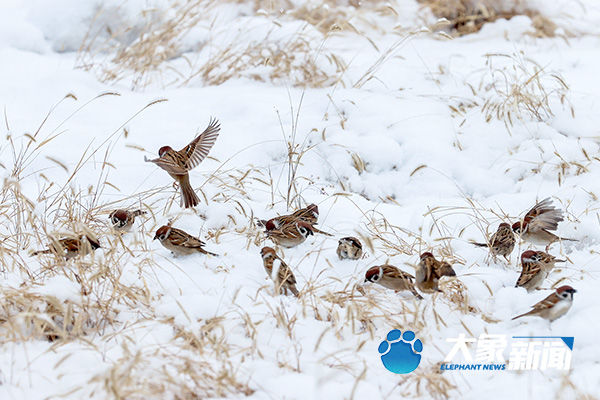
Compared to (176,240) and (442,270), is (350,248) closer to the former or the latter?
(442,270)

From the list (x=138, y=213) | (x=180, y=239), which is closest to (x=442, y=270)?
(x=180, y=239)

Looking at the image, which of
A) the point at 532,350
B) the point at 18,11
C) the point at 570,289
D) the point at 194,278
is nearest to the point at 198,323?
the point at 194,278

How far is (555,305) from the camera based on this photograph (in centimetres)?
323

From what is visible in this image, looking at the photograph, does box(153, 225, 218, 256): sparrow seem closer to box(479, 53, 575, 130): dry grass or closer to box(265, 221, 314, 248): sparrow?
box(265, 221, 314, 248): sparrow

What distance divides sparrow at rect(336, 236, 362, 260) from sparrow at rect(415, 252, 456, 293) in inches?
21.6

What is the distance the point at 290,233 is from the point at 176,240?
68 cm

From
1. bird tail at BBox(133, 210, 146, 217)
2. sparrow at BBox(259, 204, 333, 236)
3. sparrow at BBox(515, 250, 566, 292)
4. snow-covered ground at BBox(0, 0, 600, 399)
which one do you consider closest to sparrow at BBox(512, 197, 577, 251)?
snow-covered ground at BBox(0, 0, 600, 399)

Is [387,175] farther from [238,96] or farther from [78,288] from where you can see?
[78,288]

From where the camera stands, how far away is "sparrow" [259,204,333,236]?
4.06 metres

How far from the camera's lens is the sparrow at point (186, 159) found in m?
4.13

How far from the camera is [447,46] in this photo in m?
7.67

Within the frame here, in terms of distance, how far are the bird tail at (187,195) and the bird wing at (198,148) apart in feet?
0.39

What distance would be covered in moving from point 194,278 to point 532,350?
1.76 metres

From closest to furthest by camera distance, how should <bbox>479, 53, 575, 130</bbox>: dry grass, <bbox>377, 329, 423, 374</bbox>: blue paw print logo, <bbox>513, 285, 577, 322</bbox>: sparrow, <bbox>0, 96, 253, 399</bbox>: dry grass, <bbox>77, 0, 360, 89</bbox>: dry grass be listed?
1. <bbox>0, 96, 253, 399</bbox>: dry grass
2. <bbox>377, 329, 423, 374</bbox>: blue paw print logo
3. <bbox>513, 285, 577, 322</bbox>: sparrow
4. <bbox>479, 53, 575, 130</bbox>: dry grass
5. <bbox>77, 0, 360, 89</bbox>: dry grass
